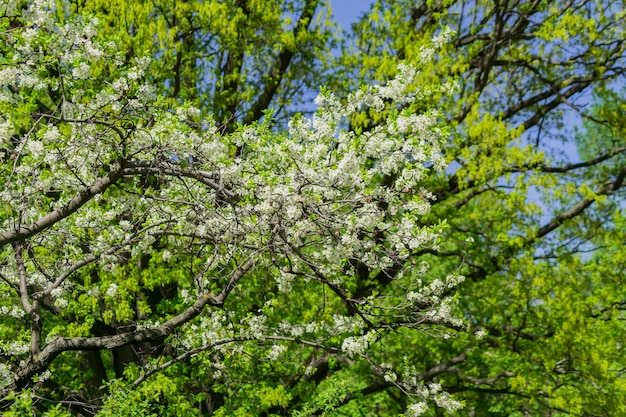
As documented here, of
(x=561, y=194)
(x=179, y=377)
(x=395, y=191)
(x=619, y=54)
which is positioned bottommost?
(x=179, y=377)

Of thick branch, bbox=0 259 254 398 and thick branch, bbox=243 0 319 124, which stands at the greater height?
thick branch, bbox=243 0 319 124

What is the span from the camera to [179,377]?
10.4 m

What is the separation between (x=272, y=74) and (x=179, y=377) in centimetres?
684

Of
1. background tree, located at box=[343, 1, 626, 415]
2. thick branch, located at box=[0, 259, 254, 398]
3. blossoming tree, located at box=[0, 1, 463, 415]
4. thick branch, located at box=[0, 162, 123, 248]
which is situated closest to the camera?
blossoming tree, located at box=[0, 1, 463, 415]

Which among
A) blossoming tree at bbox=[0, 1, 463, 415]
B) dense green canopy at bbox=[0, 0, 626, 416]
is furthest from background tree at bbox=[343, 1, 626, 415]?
blossoming tree at bbox=[0, 1, 463, 415]

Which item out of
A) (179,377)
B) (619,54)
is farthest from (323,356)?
(619,54)

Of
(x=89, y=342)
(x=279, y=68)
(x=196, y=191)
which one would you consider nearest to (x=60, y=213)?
(x=196, y=191)

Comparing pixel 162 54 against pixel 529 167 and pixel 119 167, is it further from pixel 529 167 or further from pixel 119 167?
pixel 529 167

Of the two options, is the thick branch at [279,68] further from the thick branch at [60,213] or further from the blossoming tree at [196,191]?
the thick branch at [60,213]

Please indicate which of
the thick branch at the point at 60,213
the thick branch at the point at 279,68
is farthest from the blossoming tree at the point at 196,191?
Answer: the thick branch at the point at 279,68

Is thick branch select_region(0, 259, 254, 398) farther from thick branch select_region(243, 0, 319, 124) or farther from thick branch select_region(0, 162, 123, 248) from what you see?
thick branch select_region(243, 0, 319, 124)

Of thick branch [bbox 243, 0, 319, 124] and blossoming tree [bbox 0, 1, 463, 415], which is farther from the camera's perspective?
thick branch [bbox 243, 0, 319, 124]

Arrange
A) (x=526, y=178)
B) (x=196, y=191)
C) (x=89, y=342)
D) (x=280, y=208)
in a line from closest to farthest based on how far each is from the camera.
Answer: (x=280, y=208), (x=89, y=342), (x=196, y=191), (x=526, y=178)

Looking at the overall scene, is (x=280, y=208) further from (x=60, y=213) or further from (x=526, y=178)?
(x=526, y=178)
